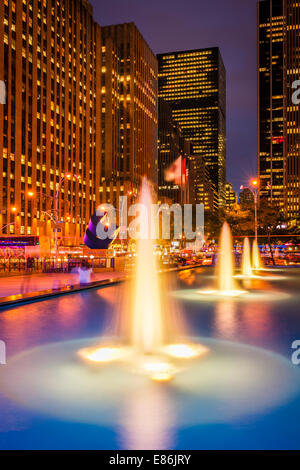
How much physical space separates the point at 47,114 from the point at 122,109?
5742cm

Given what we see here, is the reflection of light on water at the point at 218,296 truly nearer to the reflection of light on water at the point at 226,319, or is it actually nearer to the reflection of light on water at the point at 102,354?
the reflection of light on water at the point at 226,319

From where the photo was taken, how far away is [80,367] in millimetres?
7652

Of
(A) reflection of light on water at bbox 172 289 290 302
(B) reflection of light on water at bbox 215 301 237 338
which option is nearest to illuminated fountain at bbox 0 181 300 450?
(B) reflection of light on water at bbox 215 301 237 338

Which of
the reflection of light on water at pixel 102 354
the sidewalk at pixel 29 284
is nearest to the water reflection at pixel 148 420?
the reflection of light on water at pixel 102 354

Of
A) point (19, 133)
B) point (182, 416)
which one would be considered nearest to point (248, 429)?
point (182, 416)

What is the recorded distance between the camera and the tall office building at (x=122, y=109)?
153m

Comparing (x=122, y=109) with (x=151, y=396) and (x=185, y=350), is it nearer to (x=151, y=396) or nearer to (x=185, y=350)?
(x=185, y=350)

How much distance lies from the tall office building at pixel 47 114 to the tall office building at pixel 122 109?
721 inches

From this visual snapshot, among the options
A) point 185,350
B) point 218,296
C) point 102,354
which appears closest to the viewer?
point 102,354

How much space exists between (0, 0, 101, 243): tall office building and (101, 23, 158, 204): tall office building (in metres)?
18.3

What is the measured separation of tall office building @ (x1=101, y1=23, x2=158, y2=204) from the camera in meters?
153

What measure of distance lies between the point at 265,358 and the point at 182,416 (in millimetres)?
3374

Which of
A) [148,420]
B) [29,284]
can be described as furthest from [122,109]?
[148,420]

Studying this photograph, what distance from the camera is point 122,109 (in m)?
160
